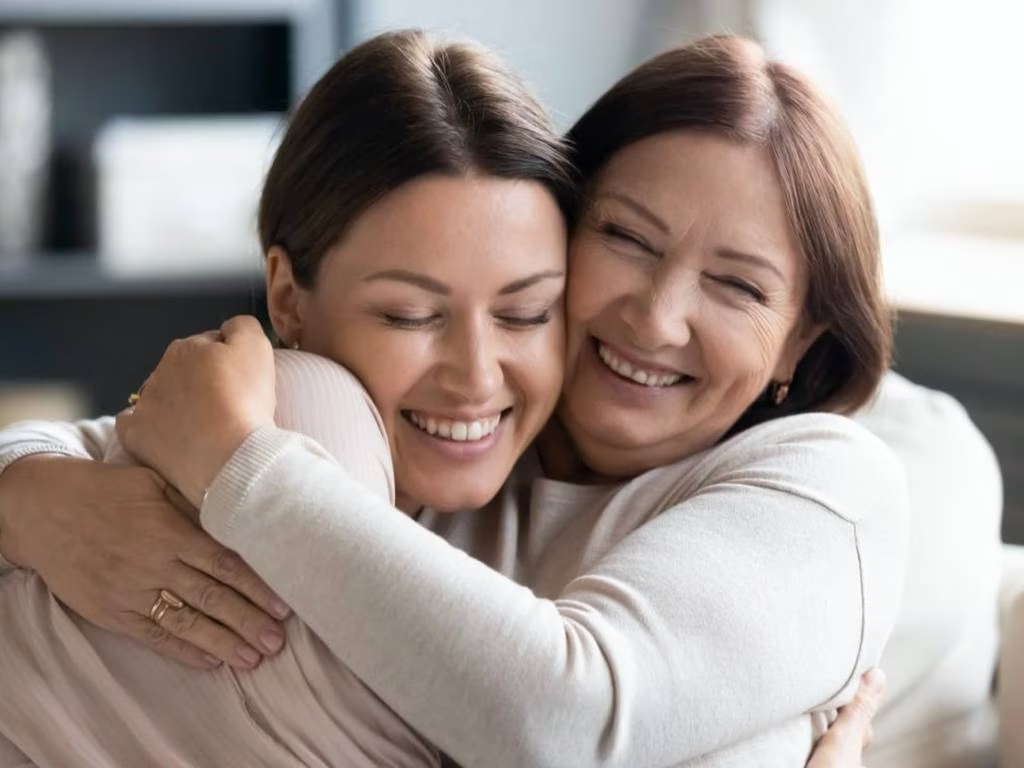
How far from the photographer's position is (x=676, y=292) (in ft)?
4.85

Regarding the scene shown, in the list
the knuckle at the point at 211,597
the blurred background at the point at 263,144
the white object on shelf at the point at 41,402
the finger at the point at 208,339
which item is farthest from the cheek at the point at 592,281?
the white object on shelf at the point at 41,402

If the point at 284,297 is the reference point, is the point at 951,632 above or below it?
below

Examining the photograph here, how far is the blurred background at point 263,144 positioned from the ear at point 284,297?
1207 mm

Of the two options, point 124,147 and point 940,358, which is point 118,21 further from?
point 940,358

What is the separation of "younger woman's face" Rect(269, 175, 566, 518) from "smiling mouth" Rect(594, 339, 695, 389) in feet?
0.23

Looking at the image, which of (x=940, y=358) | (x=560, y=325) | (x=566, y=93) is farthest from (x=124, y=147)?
(x=560, y=325)

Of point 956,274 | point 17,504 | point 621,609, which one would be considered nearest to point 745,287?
point 621,609

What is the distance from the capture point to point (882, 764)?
1775mm

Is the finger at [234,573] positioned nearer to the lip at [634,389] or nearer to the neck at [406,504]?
the neck at [406,504]

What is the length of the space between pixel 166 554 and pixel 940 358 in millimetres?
1673

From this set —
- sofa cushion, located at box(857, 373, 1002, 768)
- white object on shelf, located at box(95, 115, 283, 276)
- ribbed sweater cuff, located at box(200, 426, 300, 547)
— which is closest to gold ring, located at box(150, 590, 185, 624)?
ribbed sweater cuff, located at box(200, 426, 300, 547)

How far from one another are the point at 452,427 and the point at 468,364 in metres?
0.07

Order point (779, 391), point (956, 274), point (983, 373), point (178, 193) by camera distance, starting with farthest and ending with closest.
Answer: point (178, 193) < point (956, 274) < point (983, 373) < point (779, 391)

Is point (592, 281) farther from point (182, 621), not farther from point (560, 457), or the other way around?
point (182, 621)
